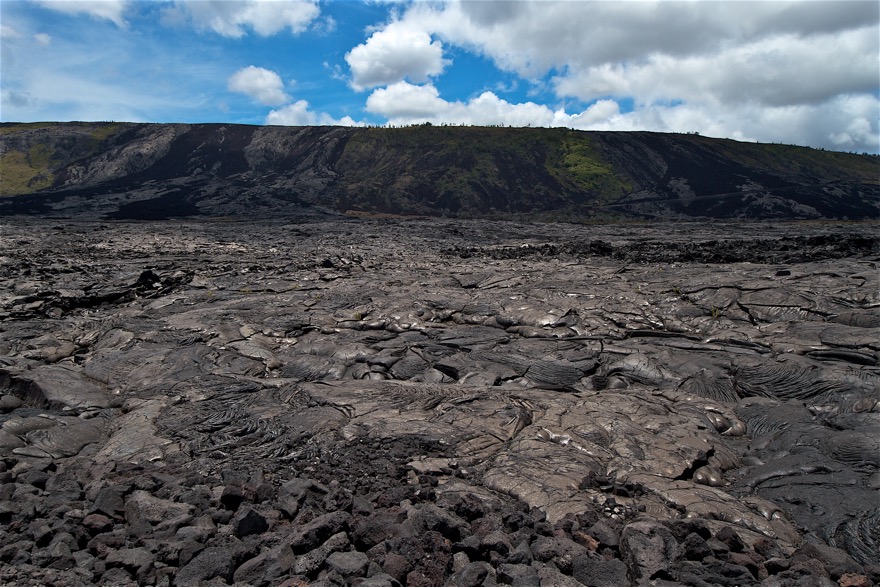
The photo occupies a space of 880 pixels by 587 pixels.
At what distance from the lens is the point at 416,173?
61781 millimetres

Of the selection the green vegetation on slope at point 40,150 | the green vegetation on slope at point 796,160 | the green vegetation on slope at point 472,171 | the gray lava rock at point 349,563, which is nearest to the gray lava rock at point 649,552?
the gray lava rock at point 349,563

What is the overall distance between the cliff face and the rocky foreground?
36387 millimetres

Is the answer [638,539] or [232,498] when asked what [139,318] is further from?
[638,539]

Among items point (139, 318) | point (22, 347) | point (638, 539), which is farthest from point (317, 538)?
point (139, 318)

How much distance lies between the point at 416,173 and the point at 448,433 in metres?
58.5

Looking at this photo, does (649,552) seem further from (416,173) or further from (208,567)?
(416,173)

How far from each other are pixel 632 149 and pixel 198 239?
59230 mm

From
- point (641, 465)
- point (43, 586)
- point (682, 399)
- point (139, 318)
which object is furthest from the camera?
point (139, 318)

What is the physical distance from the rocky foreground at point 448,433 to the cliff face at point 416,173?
36.4 m

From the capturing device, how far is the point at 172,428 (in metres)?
5.75

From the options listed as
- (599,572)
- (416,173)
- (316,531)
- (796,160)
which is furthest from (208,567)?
(796,160)

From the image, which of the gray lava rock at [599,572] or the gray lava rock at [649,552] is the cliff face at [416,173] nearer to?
the gray lava rock at [649,552]

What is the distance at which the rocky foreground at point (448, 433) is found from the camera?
11.5 ft

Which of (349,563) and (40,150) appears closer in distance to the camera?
(349,563)
